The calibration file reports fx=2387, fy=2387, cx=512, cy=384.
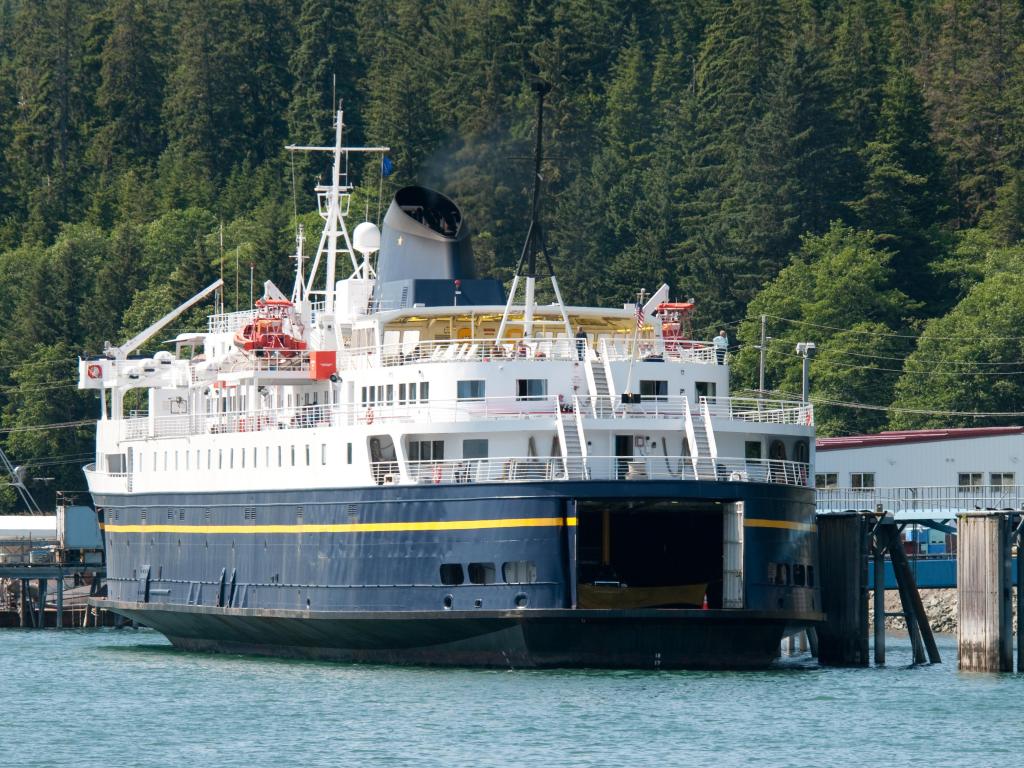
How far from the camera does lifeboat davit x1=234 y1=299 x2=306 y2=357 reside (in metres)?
56.8

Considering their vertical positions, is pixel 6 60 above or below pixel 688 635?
above

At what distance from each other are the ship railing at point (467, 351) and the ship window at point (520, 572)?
Result: 502 centimetres

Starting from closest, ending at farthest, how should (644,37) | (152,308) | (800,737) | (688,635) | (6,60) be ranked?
(800,737) → (688,635) → (152,308) → (644,37) → (6,60)

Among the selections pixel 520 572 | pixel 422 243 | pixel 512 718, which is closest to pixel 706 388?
pixel 520 572

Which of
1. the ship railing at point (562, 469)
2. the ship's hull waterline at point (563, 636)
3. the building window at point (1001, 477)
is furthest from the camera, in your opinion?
the building window at point (1001, 477)

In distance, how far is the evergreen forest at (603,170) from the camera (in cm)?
10062

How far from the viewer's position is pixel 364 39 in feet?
484

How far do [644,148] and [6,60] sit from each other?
202 feet

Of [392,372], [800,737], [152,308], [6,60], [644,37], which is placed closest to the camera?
[800,737]

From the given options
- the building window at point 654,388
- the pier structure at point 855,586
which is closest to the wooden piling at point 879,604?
the pier structure at point 855,586

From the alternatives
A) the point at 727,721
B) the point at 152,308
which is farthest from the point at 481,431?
the point at 152,308

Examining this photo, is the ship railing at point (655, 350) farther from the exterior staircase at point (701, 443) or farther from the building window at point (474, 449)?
the building window at point (474, 449)

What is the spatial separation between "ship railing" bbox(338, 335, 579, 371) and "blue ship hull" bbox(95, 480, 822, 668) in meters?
3.34

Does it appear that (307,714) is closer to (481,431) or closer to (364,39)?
(481,431)
